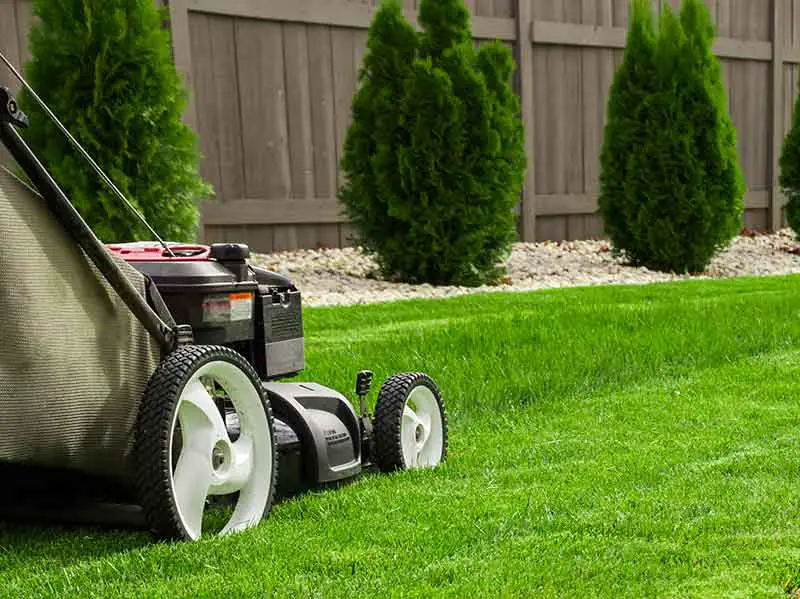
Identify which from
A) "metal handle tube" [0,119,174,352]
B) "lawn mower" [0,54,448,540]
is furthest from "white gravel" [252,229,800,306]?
"metal handle tube" [0,119,174,352]

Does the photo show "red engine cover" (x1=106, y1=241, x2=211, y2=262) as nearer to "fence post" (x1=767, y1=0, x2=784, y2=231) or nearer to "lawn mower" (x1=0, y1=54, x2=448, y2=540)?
"lawn mower" (x1=0, y1=54, x2=448, y2=540)

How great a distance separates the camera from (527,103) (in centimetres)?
1217

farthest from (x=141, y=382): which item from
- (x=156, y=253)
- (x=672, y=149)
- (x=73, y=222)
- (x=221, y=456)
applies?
(x=672, y=149)

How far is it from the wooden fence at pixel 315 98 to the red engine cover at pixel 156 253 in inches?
235

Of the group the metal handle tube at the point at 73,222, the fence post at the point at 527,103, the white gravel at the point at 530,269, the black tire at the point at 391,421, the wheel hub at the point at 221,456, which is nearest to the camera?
the metal handle tube at the point at 73,222

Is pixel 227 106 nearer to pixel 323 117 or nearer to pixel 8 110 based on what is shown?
pixel 323 117

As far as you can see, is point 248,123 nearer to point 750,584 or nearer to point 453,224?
point 453,224

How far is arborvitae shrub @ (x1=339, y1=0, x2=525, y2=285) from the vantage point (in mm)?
9359

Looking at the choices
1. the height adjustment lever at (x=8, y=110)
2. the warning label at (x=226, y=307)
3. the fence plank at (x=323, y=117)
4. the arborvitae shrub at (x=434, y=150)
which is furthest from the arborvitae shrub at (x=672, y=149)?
the height adjustment lever at (x=8, y=110)

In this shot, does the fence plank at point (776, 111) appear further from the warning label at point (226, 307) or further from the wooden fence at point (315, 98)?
the warning label at point (226, 307)

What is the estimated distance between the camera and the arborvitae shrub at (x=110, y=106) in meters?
7.54

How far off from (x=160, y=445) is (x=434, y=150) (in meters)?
6.84

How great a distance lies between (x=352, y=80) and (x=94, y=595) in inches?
345

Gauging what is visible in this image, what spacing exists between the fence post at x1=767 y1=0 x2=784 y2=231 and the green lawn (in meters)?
9.38
